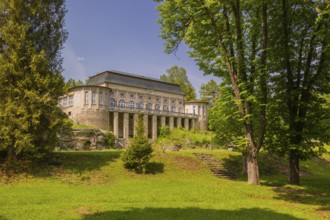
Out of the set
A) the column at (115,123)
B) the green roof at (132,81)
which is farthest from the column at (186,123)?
the column at (115,123)

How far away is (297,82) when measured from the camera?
60.6 ft

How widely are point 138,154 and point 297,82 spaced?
38.6 ft

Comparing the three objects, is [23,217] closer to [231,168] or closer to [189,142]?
[231,168]

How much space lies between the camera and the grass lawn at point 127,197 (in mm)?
9461

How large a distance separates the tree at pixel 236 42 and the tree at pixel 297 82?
137cm

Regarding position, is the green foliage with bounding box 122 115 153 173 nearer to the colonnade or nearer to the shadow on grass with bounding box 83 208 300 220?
the shadow on grass with bounding box 83 208 300 220

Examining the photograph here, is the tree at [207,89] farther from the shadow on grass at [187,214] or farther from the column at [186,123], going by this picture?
the shadow on grass at [187,214]

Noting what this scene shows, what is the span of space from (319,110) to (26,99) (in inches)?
712

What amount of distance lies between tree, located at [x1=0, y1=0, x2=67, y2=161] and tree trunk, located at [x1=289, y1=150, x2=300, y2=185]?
15245 mm

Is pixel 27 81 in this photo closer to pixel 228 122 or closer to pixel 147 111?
pixel 228 122

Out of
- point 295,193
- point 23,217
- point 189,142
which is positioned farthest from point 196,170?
point 189,142

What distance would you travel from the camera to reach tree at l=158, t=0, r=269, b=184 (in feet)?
52.6

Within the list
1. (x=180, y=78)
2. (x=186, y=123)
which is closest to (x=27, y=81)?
Result: (x=186, y=123)

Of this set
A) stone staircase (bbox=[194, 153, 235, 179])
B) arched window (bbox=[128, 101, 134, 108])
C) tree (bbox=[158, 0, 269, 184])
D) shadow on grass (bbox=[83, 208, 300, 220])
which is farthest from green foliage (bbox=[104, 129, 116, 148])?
shadow on grass (bbox=[83, 208, 300, 220])
